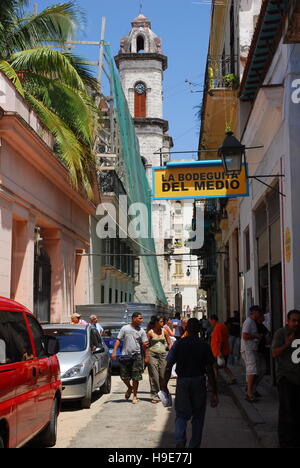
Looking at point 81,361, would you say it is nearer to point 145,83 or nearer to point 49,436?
point 49,436

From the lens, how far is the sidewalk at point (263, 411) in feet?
27.5

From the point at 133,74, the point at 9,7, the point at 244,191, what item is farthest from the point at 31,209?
the point at 133,74

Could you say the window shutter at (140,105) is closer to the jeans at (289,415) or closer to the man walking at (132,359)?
the man walking at (132,359)

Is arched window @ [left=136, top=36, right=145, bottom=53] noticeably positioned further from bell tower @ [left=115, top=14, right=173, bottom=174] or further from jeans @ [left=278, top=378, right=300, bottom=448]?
jeans @ [left=278, top=378, right=300, bottom=448]

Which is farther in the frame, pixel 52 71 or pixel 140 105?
pixel 140 105

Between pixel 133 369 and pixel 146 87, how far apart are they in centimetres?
5064

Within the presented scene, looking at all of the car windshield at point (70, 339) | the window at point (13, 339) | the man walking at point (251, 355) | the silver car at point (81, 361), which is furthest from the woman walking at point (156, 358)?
the window at point (13, 339)

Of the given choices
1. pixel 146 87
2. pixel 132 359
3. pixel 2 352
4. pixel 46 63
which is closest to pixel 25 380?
pixel 2 352

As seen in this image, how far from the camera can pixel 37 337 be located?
307 inches

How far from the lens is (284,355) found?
24.2 feet

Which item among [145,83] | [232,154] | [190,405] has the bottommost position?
[190,405]

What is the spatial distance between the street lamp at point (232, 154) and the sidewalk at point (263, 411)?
13.4ft

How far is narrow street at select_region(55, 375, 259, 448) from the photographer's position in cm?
824

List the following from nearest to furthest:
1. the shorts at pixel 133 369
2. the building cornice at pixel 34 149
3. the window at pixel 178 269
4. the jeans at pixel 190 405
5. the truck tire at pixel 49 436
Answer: the jeans at pixel 190 405 < the truck tire at pixel 49 436 < the shorts at pixel 133 369 < the building cornice at pixel 34 149 < the window at pixel 178 269
